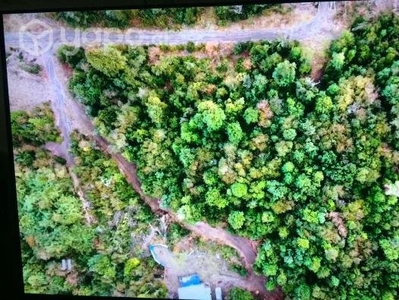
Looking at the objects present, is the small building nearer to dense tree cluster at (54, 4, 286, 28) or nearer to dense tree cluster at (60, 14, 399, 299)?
dense tree cluster at (60, 14, 399, 299)

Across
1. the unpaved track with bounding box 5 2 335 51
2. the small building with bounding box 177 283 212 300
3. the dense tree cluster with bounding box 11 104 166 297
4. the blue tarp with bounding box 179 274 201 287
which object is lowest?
the small building with bounding box 177 283 212 300

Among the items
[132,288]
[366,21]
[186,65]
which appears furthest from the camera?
[132,288]

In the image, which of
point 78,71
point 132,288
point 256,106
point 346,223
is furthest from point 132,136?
point 346,223

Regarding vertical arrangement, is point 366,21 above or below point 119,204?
above

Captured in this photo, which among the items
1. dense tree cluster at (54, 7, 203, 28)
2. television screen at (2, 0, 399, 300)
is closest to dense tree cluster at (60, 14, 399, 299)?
television screen at (2, 0, 399, 300)

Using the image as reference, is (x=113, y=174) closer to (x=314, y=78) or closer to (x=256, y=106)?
(x=256, y=106)

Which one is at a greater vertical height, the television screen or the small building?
the television screen

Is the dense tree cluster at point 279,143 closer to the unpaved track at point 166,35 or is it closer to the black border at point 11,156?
the unpaved track at point 166,35

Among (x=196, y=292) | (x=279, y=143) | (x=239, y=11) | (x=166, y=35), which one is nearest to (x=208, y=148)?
(x=279, y=143)
